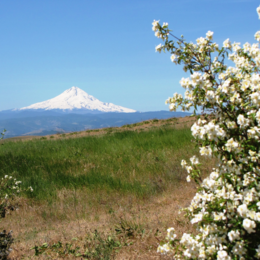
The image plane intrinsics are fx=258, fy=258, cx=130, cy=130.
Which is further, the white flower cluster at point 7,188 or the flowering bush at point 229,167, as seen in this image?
the white flower cluster at point 7,188

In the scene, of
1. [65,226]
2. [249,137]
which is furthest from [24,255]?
[249,137]

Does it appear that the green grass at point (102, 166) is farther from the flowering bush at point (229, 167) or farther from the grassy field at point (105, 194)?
the flowering bush at point (229, 167)

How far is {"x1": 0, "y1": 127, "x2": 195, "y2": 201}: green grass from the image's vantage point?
7008 millimetres

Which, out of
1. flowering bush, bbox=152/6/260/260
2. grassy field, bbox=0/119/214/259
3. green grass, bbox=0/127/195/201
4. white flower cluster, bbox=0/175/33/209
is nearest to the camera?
flowering bush, bbox=152/6/260/260

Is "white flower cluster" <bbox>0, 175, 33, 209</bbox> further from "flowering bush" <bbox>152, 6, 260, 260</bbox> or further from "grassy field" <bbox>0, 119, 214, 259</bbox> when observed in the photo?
"flowering bush" <bbox>152, 6, 260, 260</bbox>

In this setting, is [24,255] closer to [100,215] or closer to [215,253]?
[100,215]

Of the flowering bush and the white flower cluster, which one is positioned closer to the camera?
the flowering bush

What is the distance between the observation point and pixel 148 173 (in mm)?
7535

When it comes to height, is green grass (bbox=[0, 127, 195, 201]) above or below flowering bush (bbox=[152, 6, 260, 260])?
below

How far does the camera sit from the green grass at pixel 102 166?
701 centimetres

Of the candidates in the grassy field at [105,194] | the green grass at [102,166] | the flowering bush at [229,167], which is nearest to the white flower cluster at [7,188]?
the grassy field at [105,194]

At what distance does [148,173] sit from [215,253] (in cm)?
553

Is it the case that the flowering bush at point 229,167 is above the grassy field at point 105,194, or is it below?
above

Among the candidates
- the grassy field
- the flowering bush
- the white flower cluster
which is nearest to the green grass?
the grassy field
